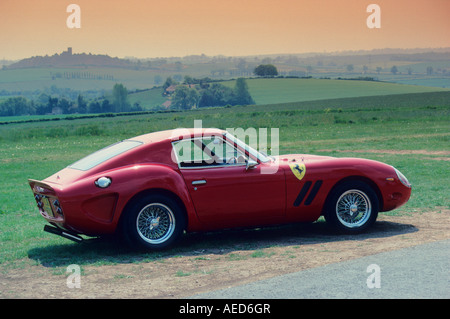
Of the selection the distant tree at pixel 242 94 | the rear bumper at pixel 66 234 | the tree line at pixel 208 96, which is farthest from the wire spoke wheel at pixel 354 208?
the distant tree at pixel 242 94

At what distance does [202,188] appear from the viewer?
7.65 metres

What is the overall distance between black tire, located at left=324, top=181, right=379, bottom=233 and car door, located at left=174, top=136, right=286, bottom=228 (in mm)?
686

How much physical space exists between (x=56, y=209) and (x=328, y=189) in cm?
341

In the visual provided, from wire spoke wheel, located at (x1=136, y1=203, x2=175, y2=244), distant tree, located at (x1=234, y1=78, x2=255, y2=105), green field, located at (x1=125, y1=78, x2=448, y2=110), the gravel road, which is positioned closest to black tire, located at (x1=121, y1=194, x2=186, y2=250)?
wire spoke wheel, located at (x1=136, y1=203, x2=175, y2=244)

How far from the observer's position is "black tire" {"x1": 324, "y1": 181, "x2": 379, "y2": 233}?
819cm

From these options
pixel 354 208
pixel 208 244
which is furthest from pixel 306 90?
pixel 208 244

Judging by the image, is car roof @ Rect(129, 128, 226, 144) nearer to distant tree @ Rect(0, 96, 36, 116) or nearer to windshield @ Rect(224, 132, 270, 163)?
windshield @ Rect(224, 132, 270, 163)

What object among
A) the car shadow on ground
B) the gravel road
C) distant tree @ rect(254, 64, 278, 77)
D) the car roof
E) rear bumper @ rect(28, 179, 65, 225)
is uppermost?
distant tree @ rect(254, 64, 278, 77)

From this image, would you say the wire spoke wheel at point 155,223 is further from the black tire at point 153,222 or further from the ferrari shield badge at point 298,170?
the ferrari shield badge at point 298,170

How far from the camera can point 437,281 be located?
571 centimetres

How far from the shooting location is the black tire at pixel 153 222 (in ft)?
23.9

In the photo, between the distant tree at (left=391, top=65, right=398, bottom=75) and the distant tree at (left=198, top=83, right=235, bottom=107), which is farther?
the distant tree at (left=391, top=65, right=398, bottom=75)

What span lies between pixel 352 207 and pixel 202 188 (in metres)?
2.07
